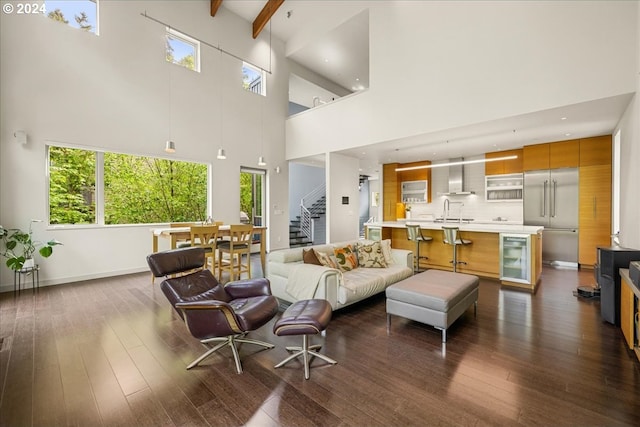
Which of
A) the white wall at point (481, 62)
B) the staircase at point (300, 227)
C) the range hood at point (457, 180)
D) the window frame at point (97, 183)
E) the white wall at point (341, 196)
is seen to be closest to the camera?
the white wall at point (481, 62)

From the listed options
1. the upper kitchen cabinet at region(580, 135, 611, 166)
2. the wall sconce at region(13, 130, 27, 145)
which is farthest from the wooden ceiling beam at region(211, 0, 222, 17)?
the upper kitchen cabinet at region(580, 135, 611, 166)

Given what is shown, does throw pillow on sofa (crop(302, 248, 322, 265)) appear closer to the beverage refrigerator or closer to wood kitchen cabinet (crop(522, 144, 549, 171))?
the beverage refrigerator

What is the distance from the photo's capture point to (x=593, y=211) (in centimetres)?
581

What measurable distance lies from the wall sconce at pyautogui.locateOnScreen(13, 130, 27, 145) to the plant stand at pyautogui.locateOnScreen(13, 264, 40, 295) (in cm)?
200

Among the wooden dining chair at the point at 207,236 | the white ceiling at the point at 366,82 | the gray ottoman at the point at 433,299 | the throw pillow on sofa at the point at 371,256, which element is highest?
the white ceiling at the point at 366,82

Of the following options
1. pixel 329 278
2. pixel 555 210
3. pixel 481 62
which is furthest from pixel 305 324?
pixel 555 210

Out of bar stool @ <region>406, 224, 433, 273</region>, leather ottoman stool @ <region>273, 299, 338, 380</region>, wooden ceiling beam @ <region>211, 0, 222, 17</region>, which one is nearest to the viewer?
leather ottoman stool @ <region>273, 299, 338, 380</region>

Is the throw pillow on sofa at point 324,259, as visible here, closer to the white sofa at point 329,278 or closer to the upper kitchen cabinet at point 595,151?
the white sofa at point 329,278

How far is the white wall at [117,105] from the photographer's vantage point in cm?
457

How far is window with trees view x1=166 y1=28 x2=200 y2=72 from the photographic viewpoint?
6.27 metres

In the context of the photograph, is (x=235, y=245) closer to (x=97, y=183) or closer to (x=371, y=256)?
(x=371, y=256)

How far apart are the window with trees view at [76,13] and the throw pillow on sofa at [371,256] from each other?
6.27m

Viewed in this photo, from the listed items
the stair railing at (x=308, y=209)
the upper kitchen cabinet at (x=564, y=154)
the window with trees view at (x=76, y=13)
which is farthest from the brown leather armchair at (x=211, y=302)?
the stair railing at (x=308, y=209)

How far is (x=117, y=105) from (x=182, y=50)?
206 cm
